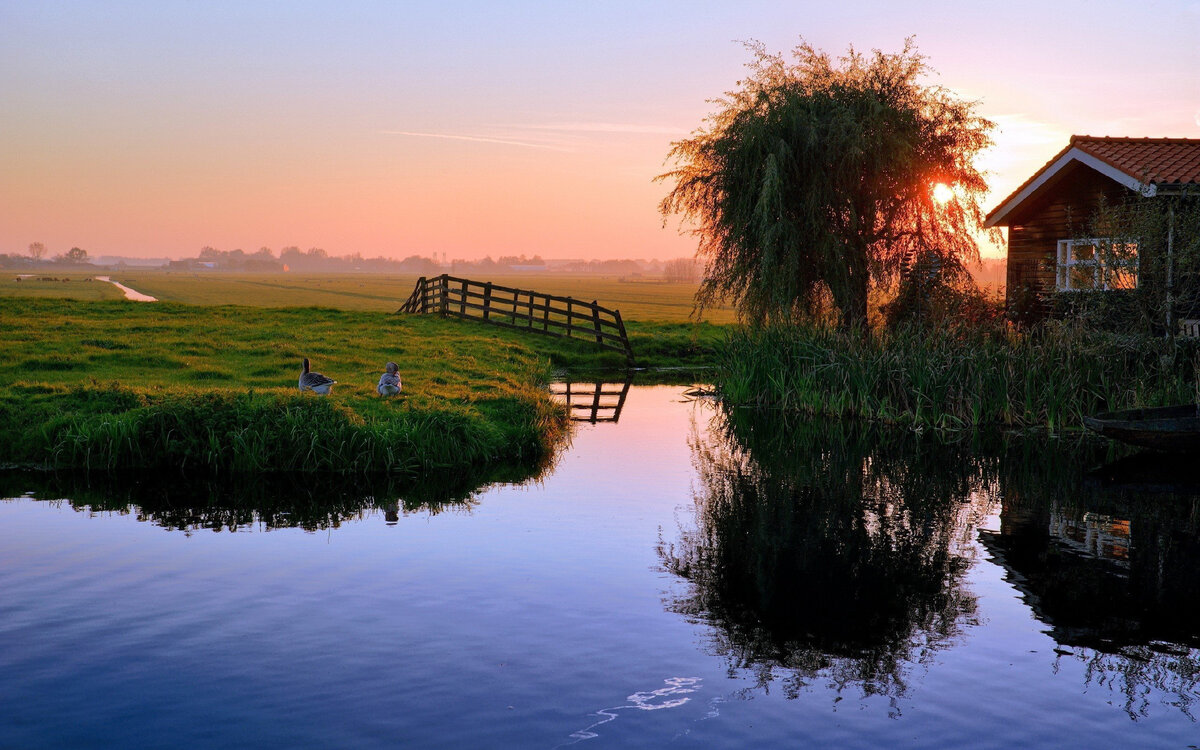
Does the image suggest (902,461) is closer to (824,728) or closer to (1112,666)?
(1112,666)

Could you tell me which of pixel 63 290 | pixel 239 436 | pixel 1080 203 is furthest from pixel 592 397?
pixel 63 290

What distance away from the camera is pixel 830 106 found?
28375 millimetres

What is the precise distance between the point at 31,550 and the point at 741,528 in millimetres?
7627

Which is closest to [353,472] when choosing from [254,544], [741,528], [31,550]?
[254,544]

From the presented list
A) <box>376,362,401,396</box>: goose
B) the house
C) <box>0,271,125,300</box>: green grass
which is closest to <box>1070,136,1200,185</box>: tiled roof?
the house

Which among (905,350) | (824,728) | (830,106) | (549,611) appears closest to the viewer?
(824,728)

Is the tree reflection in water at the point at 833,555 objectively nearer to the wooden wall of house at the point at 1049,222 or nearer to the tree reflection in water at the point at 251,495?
the tree reflection in water at the point at 251,495

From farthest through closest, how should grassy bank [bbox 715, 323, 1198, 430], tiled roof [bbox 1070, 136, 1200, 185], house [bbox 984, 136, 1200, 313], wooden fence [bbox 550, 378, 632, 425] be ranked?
1. tiled roof [bbox 1070, 136, 1200, 185]
2. wooden fence [bbox 550, 378, 632, 425]
3. house [bbox 984, 136, 1200, 313]
4. grassy bank [bbox 715, 323, 1198, 430]

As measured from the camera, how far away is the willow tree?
27578 mm

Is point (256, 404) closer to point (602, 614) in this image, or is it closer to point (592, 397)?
point (602, 614)

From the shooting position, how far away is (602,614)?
856 centimetres

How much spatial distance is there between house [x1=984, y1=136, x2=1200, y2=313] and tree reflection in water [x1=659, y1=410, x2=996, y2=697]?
648cm

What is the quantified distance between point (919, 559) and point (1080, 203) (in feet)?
63.0

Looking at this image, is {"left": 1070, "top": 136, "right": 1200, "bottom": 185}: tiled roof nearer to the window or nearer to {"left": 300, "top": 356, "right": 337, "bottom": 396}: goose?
the window
